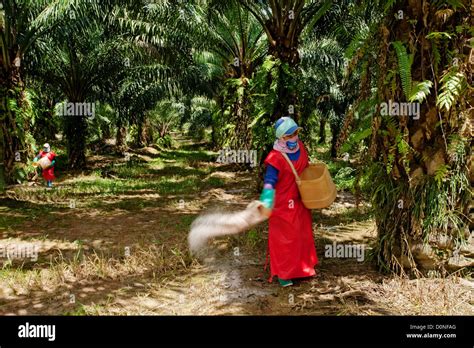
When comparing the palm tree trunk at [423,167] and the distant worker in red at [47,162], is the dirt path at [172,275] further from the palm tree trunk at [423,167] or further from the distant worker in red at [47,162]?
the distant worker in red at [47,162]

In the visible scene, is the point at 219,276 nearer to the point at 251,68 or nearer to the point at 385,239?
the point at 385,239

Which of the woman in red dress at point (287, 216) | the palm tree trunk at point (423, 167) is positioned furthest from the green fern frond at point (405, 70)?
the woman in red dress at point (287, 216)

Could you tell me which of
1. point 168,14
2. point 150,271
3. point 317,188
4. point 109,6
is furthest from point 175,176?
point 317,188

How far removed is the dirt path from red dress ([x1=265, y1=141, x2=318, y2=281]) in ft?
0.75

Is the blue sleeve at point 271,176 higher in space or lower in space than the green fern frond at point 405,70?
lower

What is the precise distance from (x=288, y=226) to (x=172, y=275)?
157 centimetres

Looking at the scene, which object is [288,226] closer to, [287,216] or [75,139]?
[287,216]

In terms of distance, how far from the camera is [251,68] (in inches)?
561

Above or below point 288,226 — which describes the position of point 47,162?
above

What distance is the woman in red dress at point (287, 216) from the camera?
407cm

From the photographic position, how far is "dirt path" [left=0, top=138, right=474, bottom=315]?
3.76 meters

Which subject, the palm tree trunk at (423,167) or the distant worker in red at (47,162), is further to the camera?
the distant worker in red at (47,162)

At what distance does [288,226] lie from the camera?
4129mm

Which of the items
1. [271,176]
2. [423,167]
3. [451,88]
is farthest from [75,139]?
[451,88]
